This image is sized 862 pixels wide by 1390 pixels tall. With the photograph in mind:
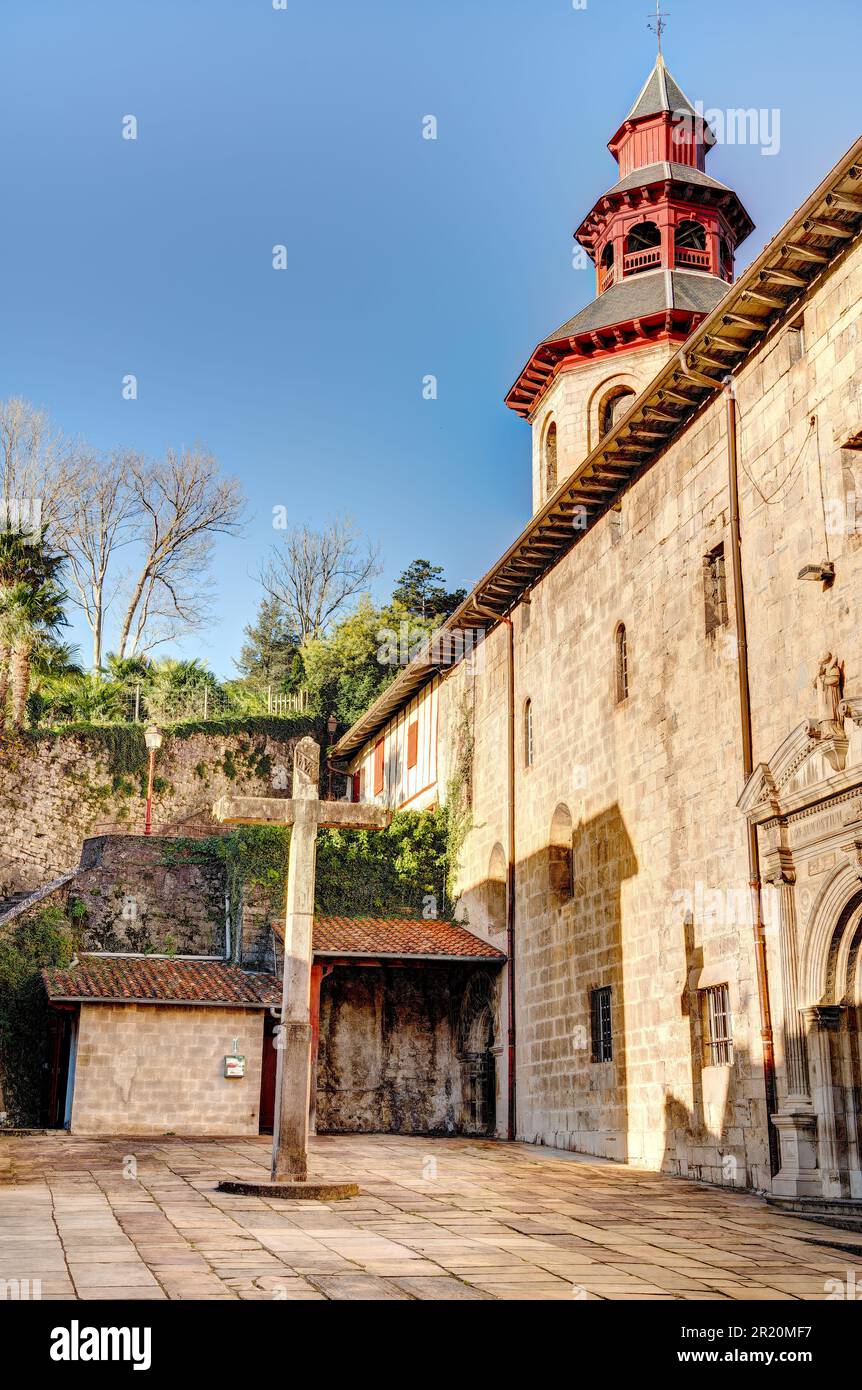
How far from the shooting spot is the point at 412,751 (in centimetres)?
2905

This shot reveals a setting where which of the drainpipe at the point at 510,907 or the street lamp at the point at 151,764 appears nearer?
the drainpipe at the point at 510,907

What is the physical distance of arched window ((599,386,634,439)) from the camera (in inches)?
971

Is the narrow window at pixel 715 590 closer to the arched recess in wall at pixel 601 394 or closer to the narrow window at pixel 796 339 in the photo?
the narrow window at pixel 796 339

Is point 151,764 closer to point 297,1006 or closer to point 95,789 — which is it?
point 95,789

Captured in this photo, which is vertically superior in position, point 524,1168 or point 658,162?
point 658,162

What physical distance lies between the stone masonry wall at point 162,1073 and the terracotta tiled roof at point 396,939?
191 centimetres

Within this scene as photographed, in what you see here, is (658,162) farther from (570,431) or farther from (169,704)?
(169,704)

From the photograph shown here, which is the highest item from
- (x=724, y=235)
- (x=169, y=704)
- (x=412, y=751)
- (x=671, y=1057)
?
(x=724, y=235)

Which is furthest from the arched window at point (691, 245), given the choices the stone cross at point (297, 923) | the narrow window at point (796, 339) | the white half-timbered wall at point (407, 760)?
the stone cross at point (297, 923)

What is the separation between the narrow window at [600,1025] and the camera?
1759cm

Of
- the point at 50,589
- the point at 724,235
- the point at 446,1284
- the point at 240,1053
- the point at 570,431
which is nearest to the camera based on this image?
the point at 446,1284

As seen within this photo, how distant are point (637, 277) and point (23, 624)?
56.3 ft
